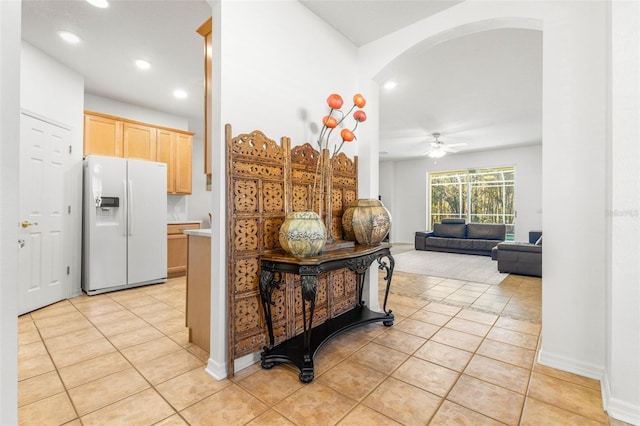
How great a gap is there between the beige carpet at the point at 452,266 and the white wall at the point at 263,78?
12.1ft

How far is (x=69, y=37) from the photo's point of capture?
2.91 metres

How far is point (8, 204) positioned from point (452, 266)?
20.0ft

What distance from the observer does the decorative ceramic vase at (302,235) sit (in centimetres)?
187

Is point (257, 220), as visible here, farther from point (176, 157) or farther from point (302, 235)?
point (176, 157)

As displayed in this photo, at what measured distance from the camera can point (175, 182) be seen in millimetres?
4957

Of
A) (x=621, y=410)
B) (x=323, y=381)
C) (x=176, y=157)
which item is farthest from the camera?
(x=176, y=157)

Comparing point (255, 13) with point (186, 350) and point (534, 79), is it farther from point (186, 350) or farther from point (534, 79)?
point (534, 79)

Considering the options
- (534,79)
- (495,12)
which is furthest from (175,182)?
(534,79)

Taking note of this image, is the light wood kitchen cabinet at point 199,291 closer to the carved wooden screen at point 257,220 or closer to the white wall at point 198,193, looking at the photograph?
the carved wooden screen at point 257,220

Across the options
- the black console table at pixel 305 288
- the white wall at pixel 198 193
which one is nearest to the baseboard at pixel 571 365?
the black console table at pixel 305 288

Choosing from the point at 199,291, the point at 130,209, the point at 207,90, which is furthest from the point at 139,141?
the point at 199,291

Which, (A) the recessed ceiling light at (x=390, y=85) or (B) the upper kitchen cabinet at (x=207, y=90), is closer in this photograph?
(B) the upper kitchen cabinet at (x=207, y=90)

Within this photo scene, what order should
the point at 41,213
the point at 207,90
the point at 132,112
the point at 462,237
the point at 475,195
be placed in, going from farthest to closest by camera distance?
the point at 475,195 → the point at 462,237 → the point at 132,112 → the point at 41,213 → the point at 207,90

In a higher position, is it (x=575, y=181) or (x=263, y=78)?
(x=263, y=78)
